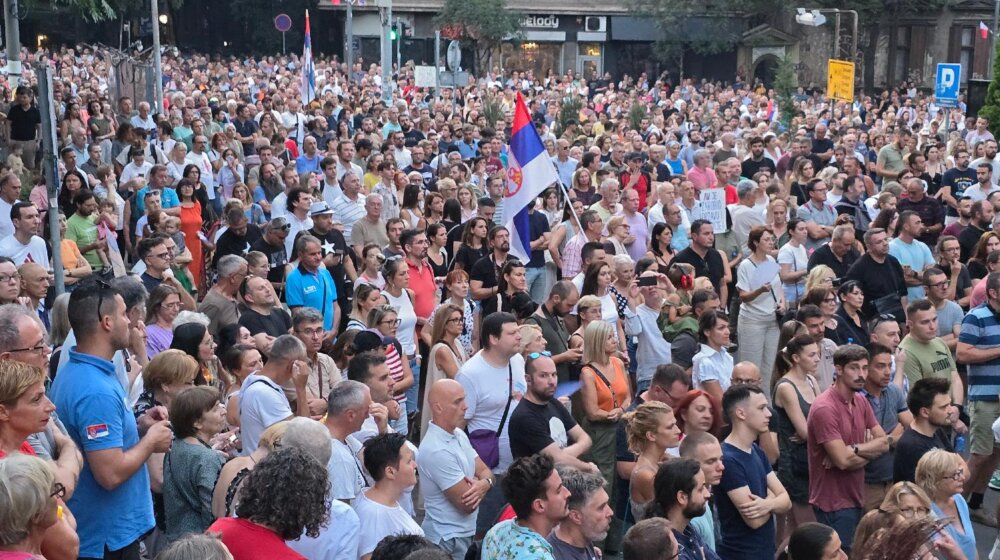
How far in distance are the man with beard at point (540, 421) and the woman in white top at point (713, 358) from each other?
136 cm

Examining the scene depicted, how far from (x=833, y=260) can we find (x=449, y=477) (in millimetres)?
6161

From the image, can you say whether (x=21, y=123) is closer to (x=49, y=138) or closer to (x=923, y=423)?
(x=49, y=138)

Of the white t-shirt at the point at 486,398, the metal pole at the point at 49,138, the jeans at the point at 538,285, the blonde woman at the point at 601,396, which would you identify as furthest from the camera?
the jeans at the point at 538,285

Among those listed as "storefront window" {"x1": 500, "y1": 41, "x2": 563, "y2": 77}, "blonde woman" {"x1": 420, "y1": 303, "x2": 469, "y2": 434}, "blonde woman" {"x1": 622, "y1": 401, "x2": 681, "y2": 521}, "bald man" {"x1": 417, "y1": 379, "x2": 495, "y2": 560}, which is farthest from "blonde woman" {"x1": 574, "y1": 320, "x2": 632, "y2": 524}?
"storefront window" {"x1": 500, "y1": 41, "x2": 563, "y2": 77}

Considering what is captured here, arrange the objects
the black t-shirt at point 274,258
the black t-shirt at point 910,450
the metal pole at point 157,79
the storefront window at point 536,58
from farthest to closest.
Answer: the storefront window at point 536,58
the metal pole at point 157,79
the black t-shirt at point 274,258
the black t-shirt at point 910,450

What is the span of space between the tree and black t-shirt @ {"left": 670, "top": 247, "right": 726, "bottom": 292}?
37.1m

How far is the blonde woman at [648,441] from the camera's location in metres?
6.72

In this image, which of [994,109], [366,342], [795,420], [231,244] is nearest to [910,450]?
[795,420]

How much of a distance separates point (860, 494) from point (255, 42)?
52.3 m

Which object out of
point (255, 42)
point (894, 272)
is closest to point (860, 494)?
point (894, 272)

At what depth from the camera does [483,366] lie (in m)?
7.84

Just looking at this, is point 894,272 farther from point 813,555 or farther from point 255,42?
point 255,42

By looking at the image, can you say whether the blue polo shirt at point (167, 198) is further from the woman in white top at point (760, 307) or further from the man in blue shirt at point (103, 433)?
the man in blue shirt at point (103, 433)

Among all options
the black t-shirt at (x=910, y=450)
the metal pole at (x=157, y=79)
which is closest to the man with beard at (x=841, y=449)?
the black t-shirt at (x=910, y=450)
